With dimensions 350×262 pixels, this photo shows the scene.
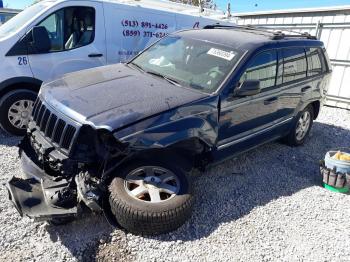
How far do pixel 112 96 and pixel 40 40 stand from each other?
256cm

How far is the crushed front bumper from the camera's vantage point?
2785 millimetres

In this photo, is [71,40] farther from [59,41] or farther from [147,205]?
[147,205]

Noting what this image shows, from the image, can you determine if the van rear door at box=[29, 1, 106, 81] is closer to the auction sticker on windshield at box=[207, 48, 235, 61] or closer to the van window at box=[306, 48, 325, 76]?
the auction sticker on windshield at box=[207, 48, 235, 61]

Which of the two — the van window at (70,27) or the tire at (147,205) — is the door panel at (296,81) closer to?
the tire at (147,205)

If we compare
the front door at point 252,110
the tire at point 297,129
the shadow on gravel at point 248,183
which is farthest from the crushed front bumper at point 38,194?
the tire at point 297,129

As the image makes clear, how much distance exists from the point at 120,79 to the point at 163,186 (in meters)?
1.41

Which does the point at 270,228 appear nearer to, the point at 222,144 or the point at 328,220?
the point at 328,220

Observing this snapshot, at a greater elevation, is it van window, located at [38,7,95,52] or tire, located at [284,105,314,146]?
van window, located at [38,7,95,52]

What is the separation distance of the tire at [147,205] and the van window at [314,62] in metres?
3.42

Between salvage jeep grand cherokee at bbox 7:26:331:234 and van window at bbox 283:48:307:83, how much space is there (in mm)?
83

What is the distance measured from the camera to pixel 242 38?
4.28 m

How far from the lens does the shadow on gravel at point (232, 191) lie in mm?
3016

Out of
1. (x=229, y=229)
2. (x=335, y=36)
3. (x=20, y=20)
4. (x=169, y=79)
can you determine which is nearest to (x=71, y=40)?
(x=20, y=20)

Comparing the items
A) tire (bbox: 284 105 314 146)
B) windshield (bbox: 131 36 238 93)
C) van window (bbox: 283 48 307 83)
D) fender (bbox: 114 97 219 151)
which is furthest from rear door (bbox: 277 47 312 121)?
fender (bbox: 114 97 219 151)
